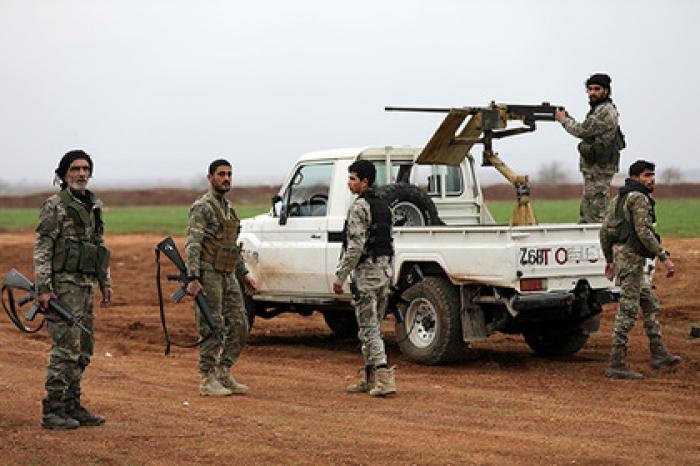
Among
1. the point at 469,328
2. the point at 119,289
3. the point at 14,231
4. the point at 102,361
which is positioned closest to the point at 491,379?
the point at 469,328

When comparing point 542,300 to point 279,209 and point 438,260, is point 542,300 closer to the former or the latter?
point 438,260

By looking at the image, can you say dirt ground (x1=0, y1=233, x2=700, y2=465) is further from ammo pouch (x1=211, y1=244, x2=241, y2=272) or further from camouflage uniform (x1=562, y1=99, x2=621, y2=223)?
camouflage uniform (x1=562, y1=99, x2=621, y2=223)

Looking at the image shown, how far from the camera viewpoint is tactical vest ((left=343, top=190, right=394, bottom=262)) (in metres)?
9.90

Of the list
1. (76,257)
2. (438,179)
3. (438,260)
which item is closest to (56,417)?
(76,257)

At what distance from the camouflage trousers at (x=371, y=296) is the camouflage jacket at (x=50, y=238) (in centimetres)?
245

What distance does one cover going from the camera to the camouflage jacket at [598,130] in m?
12.2

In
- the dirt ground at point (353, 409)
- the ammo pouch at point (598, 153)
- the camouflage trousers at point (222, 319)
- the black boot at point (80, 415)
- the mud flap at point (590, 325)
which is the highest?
the ammo pouch at point (598, 153)

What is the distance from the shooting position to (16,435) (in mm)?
8164

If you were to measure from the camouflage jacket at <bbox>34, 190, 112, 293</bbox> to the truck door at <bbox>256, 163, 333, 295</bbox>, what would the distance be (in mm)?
4678

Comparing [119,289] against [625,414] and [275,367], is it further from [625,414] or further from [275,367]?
[625,414]

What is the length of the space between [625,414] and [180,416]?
327cm

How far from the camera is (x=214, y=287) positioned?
9.74 meters

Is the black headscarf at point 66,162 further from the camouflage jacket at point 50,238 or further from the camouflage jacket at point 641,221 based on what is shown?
the camouflage jacket at point 641,221

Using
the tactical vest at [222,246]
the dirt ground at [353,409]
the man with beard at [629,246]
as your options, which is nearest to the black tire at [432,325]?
the dirt ground at [353,409]
